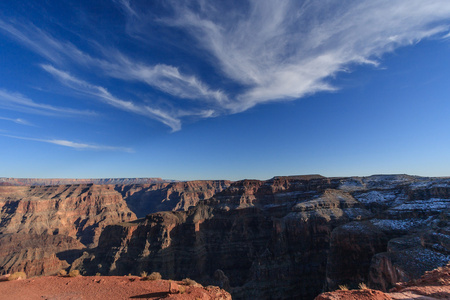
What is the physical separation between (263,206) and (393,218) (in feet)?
171

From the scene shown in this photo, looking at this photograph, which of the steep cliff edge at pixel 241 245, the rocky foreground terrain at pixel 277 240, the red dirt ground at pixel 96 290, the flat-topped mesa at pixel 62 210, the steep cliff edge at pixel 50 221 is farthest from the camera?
the flat-topped mesa at pixel 62 210

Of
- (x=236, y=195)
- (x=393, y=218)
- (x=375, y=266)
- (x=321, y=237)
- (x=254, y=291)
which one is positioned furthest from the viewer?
(x=236, y=195)

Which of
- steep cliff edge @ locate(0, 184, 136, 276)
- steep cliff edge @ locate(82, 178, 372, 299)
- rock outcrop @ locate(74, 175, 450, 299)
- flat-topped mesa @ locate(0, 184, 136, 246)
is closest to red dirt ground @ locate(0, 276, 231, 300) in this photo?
rock outcrop @ locate(74, 175, 450, 299)

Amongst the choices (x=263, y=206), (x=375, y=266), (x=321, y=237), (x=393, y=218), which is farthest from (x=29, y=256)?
(x=393, y=218)

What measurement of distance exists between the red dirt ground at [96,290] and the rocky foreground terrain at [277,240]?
84.7 feet

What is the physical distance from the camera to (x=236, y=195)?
95062 mm

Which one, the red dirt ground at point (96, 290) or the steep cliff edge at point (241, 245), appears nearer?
the red dirt ground at point (96, 290)

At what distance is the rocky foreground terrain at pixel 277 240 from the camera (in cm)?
3745

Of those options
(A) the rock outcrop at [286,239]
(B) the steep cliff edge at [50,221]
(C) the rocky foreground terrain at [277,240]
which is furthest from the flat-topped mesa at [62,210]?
(A) the rock outcrop at [286,239]

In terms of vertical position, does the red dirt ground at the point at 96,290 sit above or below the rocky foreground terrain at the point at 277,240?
above

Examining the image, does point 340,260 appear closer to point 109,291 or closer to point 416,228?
point 416,228

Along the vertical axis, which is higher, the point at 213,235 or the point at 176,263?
the point at 213,235

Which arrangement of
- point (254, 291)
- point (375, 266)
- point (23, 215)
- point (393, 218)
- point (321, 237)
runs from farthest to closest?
point (23, 215)
point (321, 237)
point (254, 291)
point (393, 218)
point (375, 266)

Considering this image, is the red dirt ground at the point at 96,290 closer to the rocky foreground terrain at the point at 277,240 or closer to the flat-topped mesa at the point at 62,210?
the rocky foreground terrain at the point at 277,240
